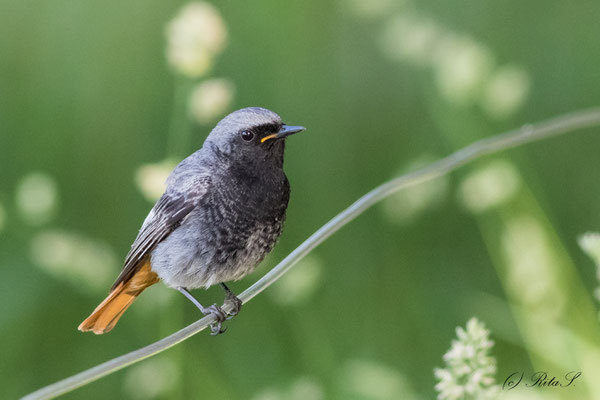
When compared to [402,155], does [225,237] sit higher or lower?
lower

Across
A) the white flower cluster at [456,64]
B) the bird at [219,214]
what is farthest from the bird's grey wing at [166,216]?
the white flower cluster at [456,64]

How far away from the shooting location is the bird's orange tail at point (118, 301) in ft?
5.13

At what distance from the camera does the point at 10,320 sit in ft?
7.34

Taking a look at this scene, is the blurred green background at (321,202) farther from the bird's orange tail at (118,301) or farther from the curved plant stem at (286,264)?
the curved plant stem at (286,264)

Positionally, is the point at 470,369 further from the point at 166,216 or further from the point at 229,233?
the point at 166,216

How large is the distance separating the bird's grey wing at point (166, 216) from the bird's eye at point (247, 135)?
0.43ft

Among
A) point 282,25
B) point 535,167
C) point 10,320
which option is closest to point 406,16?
point 282,25

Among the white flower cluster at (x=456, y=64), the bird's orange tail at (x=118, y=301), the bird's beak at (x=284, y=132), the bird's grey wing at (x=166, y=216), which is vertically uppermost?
the white flower cluster at (x=456, y=64)

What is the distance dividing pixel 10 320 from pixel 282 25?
1.38 meters

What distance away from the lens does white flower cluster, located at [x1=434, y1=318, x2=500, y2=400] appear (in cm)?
122

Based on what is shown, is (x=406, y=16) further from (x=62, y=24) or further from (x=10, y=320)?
(x=10, y=320)

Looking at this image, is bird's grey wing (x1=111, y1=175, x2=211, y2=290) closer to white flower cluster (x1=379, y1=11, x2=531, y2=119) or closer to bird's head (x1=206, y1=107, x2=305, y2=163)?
bird's head (x1=206, y1=107, x2=305, y2=163)

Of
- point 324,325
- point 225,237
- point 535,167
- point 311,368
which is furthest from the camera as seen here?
point 535,167

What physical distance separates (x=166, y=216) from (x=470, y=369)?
0.78m
